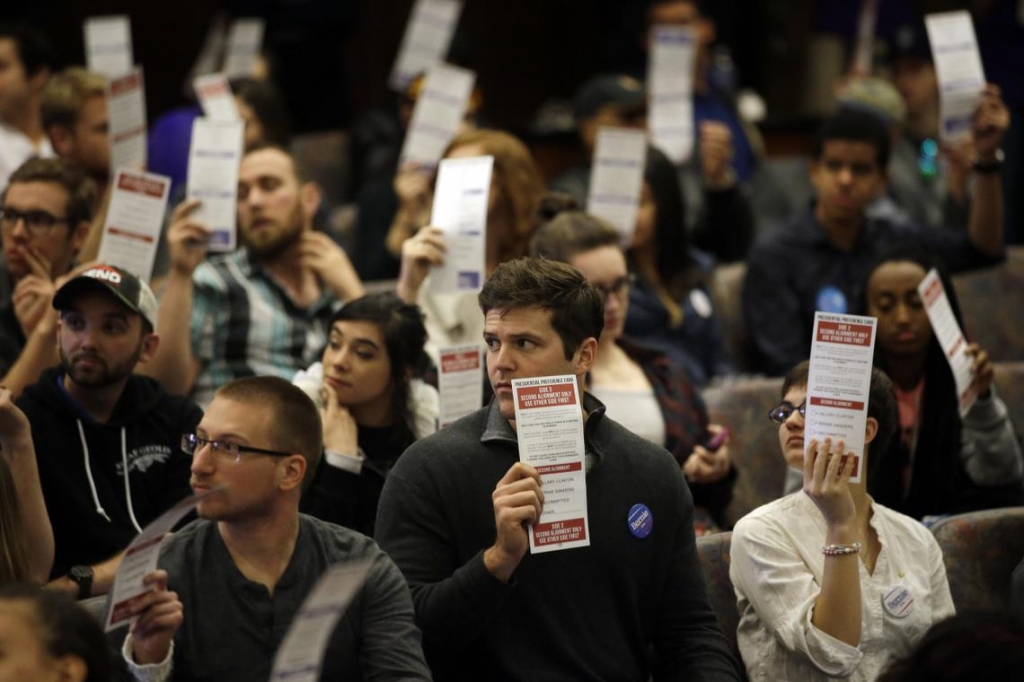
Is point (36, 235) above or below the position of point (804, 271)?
above

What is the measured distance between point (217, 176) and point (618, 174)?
4.77 feet

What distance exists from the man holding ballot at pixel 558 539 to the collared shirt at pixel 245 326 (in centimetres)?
143

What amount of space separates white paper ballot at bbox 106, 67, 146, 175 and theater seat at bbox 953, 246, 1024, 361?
3.04 metres

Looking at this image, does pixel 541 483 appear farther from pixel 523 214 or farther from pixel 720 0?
pixel 720 0

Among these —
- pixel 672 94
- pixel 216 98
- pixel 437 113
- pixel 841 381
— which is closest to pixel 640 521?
pixel 841 381

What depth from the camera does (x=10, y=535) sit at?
2922 mm

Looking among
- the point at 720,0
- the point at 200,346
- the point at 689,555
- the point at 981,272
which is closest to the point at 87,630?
the point at 689,555

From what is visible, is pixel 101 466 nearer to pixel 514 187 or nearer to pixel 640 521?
pixel 640 521

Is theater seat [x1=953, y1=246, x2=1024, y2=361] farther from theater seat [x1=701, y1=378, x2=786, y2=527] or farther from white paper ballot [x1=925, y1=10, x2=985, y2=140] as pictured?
theater seat [x1=701, y1=378, x2=786, y2=527]

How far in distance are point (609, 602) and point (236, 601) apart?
0.75 metres

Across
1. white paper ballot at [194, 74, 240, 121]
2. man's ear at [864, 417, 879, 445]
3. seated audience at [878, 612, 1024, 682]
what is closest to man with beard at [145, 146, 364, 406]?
white paper ballot at [194, 74, 240, 121]

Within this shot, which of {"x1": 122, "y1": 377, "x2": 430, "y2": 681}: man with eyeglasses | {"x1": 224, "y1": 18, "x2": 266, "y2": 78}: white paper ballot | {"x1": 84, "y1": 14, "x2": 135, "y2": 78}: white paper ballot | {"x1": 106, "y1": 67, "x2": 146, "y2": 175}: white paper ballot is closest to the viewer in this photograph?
{"x1": 122, "y1": 377, "x2": 430, "y2": 681}: man with eyeglasses

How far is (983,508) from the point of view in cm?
413

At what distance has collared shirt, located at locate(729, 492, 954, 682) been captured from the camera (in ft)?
10.2
